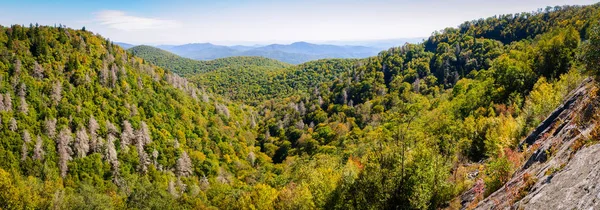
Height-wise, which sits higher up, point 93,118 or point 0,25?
point 0,25

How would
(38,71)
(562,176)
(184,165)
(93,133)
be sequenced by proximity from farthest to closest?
1. (184,165)
2. (38,71)
3. (93,133)
4. (562,176)

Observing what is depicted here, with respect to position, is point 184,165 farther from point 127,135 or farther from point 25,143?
point 25,143

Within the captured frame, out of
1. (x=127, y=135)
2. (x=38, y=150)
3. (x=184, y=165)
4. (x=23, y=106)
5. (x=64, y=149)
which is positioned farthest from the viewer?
(x=184, y=165)

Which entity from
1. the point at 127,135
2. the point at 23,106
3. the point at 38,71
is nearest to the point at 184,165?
the point at 127,135

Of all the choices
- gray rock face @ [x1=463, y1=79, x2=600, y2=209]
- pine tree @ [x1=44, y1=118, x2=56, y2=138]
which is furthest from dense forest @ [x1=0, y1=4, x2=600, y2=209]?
gray rock face @ [x1=463, y1=79, x2=600, y2=209]

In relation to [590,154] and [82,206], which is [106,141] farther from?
[590,154]

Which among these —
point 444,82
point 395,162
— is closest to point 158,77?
point 444,82
